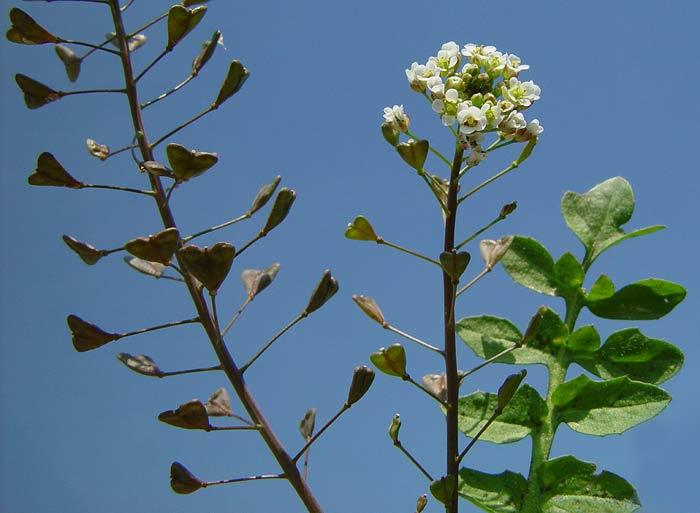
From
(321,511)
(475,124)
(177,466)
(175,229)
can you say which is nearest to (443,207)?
(475,124)

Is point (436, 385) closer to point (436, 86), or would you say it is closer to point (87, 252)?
point (436, 86)

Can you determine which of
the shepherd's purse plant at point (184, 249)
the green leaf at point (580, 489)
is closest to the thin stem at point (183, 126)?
the shepherd's purse plant at point (184, 249)

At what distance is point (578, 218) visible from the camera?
208 cm

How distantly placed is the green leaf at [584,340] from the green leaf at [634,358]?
0.02 m

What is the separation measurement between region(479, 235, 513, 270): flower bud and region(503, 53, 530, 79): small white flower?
307mm

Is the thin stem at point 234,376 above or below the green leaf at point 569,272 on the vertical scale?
below

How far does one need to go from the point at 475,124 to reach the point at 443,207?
16 cm

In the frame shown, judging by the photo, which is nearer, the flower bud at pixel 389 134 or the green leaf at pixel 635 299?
the flower bud at pixel 389 134

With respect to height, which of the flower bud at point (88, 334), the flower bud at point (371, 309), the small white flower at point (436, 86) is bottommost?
the flower bud at point (88, 334)

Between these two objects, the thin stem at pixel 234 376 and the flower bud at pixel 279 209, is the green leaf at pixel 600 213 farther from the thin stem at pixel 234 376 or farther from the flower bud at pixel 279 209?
the thin stem at pixel 234 376

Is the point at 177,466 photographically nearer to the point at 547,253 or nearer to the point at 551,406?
the point at 551,406

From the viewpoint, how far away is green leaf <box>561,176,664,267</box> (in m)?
2.03

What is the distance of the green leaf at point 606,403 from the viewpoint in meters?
1.80

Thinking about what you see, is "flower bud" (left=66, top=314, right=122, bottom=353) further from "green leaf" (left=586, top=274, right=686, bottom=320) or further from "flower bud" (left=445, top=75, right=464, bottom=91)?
"green leaf" (left=586, top=274, right=686, bottom=320)
